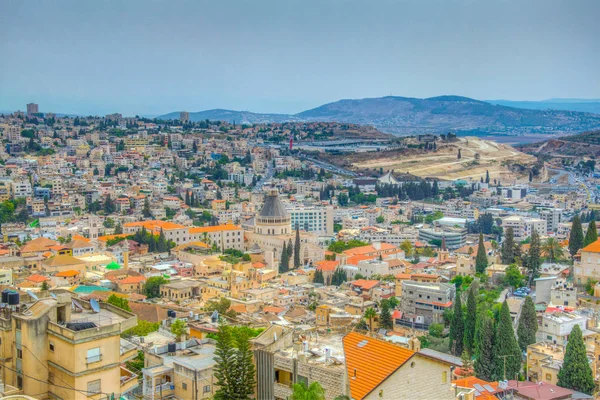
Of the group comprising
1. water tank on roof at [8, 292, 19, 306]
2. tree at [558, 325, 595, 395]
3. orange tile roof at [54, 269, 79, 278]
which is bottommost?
orange tile roof at [54, 269, 79, 278]

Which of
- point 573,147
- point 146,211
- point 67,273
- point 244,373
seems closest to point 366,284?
point 67,273

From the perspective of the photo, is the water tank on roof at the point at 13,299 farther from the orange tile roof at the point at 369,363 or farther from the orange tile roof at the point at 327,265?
the orange tile roof at the point at 327,265

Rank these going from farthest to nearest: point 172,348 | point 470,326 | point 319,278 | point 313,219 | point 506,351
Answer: point 313,219 → point 319,278 → point 470,326 → point 506,351 → point 172,348

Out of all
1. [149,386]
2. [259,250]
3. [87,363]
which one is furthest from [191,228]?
[87,363]

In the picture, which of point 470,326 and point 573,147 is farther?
point 573,147

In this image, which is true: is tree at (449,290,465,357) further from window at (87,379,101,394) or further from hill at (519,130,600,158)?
hill at (519,130,600,158)

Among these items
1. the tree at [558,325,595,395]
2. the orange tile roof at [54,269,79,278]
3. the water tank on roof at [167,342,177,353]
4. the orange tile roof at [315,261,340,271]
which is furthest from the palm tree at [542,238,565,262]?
the water tank on roof at [167,342,177,353]

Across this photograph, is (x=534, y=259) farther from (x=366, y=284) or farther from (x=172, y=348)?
(x=172, y=348)
